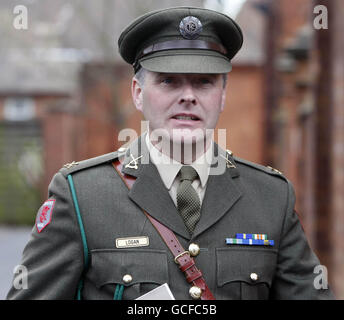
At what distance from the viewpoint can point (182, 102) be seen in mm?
2389

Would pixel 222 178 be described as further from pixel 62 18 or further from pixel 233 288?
pixel 62 18

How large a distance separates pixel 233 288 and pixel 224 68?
34.3 inches

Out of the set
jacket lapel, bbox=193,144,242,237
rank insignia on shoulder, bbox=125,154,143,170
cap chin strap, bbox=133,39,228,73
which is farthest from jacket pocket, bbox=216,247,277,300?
cap chin strap, bbox=133,39,228,73

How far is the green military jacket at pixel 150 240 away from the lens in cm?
243

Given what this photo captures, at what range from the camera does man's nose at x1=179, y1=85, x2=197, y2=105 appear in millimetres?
2369

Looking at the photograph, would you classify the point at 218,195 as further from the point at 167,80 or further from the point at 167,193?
the point at 167,80

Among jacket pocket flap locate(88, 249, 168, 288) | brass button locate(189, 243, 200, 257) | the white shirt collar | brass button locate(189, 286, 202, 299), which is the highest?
the white shirt collar

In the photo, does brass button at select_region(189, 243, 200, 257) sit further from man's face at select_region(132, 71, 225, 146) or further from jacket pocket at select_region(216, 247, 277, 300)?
man's face at select_region(132, 71, 225, 146)

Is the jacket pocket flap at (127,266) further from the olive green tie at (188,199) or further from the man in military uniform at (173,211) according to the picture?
the olive green tie at (188,199)

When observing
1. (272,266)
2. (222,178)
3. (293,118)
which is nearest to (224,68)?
(222,178)

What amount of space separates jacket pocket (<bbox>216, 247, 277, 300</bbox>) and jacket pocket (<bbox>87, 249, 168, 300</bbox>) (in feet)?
0.76

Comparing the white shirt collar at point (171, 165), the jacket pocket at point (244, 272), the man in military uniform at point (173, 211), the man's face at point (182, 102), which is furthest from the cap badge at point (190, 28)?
the jacket pocket at point (244, 272)

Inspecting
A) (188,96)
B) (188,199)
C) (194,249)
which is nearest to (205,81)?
(188,96)

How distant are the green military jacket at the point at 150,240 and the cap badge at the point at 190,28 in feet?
1.65
